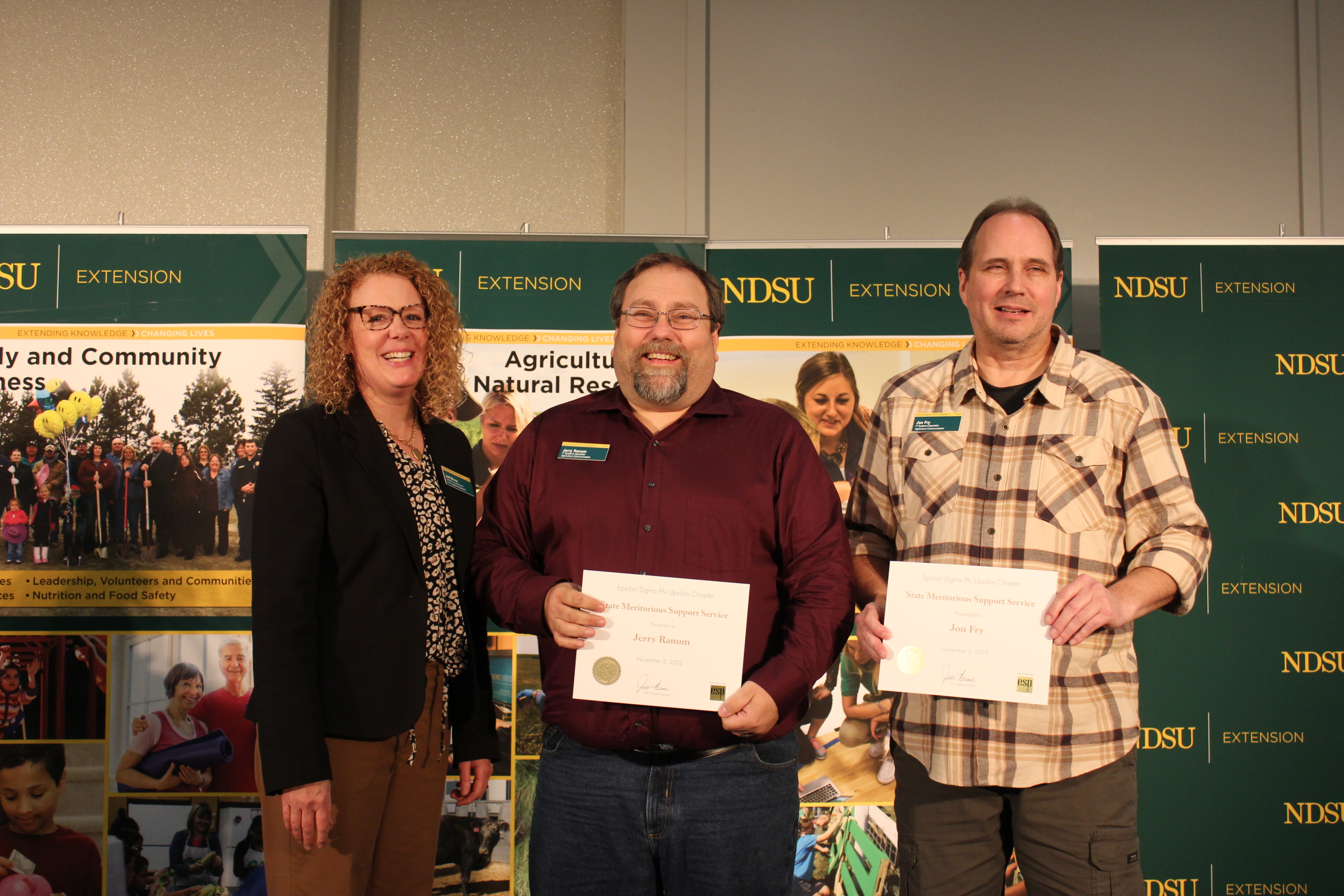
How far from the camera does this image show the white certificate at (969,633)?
1.70 meters

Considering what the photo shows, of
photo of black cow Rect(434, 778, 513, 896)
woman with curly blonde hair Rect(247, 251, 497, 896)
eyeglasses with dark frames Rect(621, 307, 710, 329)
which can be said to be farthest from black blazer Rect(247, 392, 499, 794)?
photo of black cow Rect(434, 778, 513, 896)

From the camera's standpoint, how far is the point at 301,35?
3.99 meters

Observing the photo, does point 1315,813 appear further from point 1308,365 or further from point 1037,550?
point 1037,550

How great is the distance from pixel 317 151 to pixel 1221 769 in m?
4.57

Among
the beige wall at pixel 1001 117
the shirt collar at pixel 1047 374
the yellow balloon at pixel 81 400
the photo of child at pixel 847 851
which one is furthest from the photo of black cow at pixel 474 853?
the beige wall at pixel 1001 117

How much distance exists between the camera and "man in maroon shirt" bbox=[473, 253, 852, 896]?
5.50 ft

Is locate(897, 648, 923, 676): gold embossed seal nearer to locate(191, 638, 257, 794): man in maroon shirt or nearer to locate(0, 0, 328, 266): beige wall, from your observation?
locate(191, 638, 257, 794): man in maroon shirt

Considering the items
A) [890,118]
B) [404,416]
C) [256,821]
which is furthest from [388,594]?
[890,118]

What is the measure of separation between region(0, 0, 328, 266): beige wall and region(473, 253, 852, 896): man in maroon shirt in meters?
2.71

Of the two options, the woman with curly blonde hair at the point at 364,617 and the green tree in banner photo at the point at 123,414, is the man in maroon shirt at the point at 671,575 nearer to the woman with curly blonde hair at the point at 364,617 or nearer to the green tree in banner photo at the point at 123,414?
the woman with curly blonde hair at the point at 364,617

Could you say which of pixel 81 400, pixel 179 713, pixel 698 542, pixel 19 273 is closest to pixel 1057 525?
pixel 698 542
